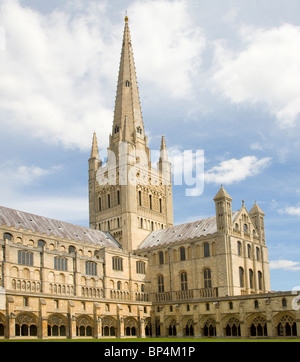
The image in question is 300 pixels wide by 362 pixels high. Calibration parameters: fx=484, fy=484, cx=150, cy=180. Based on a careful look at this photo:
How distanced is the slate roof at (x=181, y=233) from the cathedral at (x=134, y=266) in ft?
0.88

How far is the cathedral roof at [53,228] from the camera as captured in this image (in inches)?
2864

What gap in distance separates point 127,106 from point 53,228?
34.4m

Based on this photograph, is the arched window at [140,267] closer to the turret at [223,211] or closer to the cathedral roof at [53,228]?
the cathedral roof at [53,228]

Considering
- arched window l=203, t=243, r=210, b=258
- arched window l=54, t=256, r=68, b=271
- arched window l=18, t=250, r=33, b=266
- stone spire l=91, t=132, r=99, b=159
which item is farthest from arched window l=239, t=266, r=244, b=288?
stone spire l=91, t=132, r=99, b=159

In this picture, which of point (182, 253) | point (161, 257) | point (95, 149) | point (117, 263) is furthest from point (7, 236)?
point (95, 149)

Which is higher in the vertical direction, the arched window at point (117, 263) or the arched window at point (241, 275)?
the arched window at point (117, 263)

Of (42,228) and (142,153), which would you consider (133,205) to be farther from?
(42,228)

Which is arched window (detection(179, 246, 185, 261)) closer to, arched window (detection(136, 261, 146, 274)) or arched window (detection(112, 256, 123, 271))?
arched window (detection(136, 261, 146, 274))

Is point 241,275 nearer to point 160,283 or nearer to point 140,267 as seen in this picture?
point 160,283

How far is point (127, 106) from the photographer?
101500 millimetres

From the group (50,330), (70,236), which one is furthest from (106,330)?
(70,236)

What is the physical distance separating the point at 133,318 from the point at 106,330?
5964mm

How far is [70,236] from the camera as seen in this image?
80.1 m

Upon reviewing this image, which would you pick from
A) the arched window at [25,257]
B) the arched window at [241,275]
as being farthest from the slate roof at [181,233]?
the arched window at [25,257]
